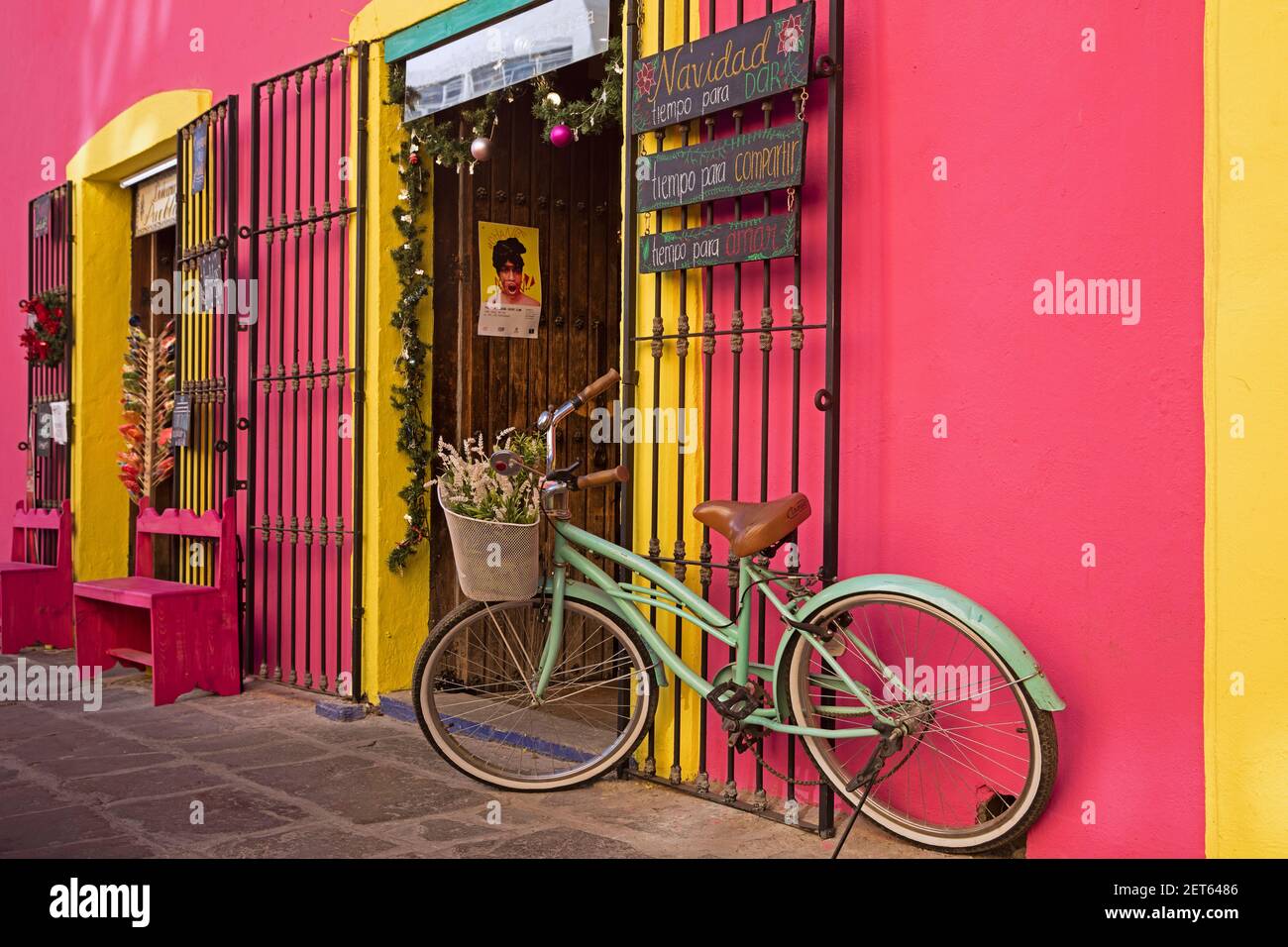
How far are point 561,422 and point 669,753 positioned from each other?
2.20 m

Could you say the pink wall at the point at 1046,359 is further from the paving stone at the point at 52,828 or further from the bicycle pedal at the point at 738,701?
the paving stone at the point at 52,828

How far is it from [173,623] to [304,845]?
8.26 feet

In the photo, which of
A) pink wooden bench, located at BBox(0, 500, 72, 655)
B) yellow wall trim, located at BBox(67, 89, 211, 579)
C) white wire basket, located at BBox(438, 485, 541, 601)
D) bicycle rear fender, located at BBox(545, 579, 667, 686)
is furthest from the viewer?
yellow wall trim, located at BBox(67, 89, 211, 579)

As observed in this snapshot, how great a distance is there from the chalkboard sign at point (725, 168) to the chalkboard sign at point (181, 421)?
3.57 m

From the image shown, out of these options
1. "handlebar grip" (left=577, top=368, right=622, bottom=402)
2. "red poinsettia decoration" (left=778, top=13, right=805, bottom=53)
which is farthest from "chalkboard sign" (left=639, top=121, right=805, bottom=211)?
"handlebar grip" (left=577, top=368, right=622, bottom=402)

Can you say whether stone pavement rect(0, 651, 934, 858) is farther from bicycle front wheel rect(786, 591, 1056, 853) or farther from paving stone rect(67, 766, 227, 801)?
bicycle front wheel rect(786, 591, 1056, 853)

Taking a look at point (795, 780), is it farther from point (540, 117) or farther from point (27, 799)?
point (540, 117)

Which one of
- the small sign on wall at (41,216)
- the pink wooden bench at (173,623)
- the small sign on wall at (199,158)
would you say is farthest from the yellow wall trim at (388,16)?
the small sign on wall at (41,216)

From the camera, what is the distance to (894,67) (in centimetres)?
355

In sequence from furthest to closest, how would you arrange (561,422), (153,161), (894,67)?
(153,161), (561,422), (894,67)

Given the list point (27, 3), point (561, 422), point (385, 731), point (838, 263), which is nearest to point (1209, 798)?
point (838, 263)

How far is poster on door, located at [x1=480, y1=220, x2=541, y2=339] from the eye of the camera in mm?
5668

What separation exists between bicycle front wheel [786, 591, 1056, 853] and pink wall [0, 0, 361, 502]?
3999 mm
